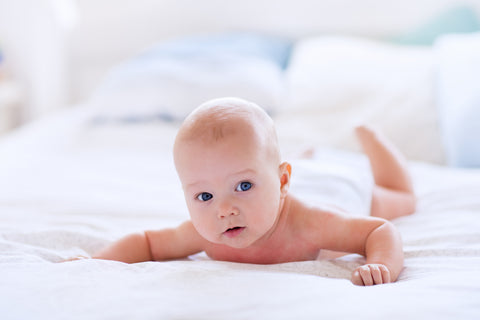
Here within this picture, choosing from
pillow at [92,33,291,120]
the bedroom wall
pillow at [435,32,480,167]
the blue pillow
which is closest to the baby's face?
pillow at [435,32,480,167]

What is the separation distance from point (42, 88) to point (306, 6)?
4.45ft

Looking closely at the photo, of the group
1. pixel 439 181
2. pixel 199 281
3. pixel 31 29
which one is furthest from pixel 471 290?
pixel 31 29

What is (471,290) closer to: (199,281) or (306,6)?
(199,281)

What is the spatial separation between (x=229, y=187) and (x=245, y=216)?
0.05 meters

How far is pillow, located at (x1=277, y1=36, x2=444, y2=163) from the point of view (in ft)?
5.70

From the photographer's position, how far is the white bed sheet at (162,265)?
703 mm

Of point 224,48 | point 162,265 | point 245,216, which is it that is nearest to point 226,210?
point 245,216

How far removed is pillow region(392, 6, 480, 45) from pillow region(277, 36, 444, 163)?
0.23m

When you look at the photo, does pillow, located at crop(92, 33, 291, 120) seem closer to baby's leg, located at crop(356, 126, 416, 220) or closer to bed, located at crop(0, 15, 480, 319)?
bed, located at crop(0, 15, 480, 319)

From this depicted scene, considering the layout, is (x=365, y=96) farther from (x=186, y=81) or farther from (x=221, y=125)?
(x=221, y=125)

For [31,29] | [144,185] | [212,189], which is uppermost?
[31,29]

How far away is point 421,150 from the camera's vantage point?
1713 millimetres

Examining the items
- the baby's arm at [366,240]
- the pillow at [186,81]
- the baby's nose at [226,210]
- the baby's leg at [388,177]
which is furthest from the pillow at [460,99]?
the baby's nose at [226,210]

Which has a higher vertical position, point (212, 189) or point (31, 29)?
point (31, 29)
